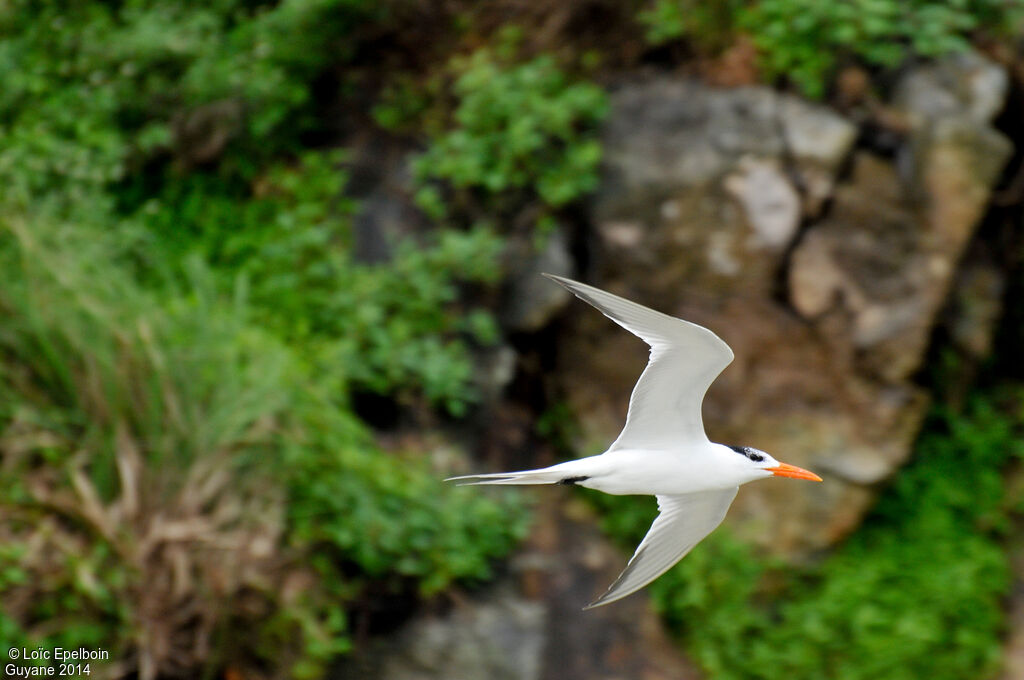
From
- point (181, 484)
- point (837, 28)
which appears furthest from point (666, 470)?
point (837, 28)

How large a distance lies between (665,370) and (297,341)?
2603 mm

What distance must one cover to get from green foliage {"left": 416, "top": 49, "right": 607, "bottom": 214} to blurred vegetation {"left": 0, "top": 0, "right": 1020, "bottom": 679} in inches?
0.6

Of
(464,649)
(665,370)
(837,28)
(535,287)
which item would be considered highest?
(837,28)

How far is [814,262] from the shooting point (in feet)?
17.4

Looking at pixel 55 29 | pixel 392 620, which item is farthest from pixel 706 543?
pixel 55 29

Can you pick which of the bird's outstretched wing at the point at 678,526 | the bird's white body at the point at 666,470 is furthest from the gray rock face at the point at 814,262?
the bird's white body at the point at 666,470

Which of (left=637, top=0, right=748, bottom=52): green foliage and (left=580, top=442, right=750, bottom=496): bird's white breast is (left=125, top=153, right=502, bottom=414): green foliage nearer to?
(left=637, top=0, right=748, bottom=52): green foliage

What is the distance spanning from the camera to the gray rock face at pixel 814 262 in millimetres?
5250

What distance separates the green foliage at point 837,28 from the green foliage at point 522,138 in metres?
0.61

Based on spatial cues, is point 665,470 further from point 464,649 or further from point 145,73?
point 145,73

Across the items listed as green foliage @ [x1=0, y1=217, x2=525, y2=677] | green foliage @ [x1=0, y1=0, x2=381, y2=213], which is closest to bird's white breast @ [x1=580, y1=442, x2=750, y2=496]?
green foliage @ [x1=0, y1=217, x2=525, y2=677]

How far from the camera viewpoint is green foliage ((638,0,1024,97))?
5.20 m

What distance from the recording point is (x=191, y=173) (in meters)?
6.39

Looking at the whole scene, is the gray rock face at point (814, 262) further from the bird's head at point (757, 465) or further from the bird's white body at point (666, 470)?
the bird's white body at point (666, 470)
